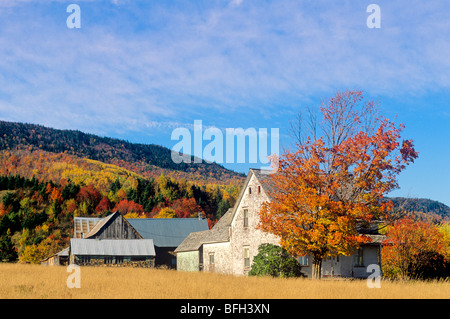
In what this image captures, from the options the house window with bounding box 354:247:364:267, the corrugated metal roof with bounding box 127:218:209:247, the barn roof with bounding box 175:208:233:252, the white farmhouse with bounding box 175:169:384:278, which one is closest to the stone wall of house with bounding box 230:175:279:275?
the white farmhouse with bounding box 175:169:384:278

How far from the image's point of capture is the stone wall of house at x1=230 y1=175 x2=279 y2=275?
38656 millimetres

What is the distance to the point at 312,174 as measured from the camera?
29.1m

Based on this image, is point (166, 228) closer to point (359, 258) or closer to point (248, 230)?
point (248, 230)

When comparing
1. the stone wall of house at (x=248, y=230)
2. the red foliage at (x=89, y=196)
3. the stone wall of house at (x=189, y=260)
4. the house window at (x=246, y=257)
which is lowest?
the stone wall of house at (x=189, y=260)

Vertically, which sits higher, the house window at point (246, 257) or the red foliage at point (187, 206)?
the red foliage at point (187, 206)

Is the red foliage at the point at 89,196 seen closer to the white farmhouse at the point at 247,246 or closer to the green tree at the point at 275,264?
the white farmhouse at the point at 247,246

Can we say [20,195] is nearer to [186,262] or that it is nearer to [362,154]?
[186,262]

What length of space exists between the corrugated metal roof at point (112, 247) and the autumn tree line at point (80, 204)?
45.8 meters

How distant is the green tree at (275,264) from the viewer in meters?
33.7

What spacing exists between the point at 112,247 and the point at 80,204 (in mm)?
90578

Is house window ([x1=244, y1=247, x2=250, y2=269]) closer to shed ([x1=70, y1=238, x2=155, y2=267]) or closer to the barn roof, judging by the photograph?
the barn roof

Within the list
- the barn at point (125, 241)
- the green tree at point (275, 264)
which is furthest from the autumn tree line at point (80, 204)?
the green tree at point (275, 264)

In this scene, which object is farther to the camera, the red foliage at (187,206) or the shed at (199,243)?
the red foliage at (187,206)
